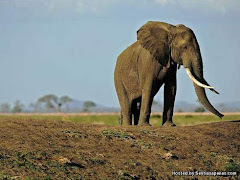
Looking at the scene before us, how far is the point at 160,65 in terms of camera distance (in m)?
20.4

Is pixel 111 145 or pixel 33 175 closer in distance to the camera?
pixel 33 175

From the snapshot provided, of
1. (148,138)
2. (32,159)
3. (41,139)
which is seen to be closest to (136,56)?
(148,138)

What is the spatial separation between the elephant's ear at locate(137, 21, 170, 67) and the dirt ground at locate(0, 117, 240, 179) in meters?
2.95

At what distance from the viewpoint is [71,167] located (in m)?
14.1

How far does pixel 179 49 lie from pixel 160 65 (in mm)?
741

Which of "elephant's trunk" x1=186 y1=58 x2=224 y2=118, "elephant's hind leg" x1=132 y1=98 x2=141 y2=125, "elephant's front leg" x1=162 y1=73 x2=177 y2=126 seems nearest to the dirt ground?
"elephant's trunk" x1=186 y1=58 x2=224 y2=118

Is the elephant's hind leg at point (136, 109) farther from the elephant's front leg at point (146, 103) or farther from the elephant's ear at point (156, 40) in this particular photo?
the elephant's ear at point (156, 40)

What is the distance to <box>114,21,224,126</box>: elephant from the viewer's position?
65.7 feet

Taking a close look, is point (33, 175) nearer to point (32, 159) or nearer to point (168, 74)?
point (32, 159)

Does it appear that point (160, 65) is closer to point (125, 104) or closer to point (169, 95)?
point (169, 95)

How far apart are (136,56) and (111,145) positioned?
611cm

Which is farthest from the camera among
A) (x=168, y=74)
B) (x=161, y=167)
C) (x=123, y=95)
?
(x=123, y=95)

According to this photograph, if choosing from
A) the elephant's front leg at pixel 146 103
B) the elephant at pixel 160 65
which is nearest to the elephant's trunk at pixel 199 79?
the elephant at pixel 160 65

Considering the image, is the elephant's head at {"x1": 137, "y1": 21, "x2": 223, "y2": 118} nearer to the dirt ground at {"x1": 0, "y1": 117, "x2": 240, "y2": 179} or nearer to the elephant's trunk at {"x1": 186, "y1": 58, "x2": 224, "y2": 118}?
the elephant's trunk at {"x1": 186, "y1": 58, "x2": 224, "y2": 118}
